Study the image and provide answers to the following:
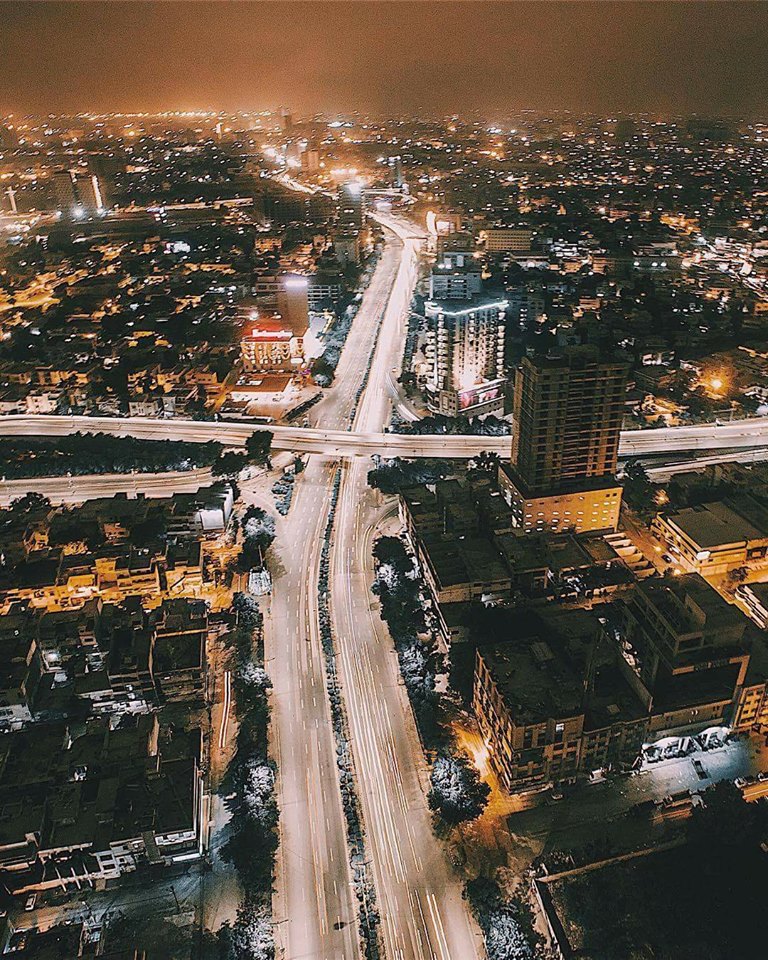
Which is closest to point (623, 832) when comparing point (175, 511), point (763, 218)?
point (175, 511)

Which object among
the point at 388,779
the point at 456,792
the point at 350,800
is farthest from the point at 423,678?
the point at 350,800

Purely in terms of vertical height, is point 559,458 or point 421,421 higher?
point 559,458

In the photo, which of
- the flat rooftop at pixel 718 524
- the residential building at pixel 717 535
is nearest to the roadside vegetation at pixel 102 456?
the residential building at pixel 717 535

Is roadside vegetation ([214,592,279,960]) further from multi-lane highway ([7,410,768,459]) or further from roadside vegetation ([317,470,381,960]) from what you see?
multi-lane highway ([7,410,768,459])

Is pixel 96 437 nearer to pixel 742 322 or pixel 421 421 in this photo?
pixel 421 421

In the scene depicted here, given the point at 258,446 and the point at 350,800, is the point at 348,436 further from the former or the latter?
the point at 350,800

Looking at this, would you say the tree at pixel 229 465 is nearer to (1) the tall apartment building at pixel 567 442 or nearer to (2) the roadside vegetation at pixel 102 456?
(2) the roadside vegetation at pixel 102 456

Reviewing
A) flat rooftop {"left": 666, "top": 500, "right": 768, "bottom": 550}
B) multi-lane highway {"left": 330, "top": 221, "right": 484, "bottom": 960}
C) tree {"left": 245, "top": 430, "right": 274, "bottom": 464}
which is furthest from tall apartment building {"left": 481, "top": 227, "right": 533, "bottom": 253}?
flat rooftop {"left": 666, "top": 500, "right": 768, "bottom": 550}
